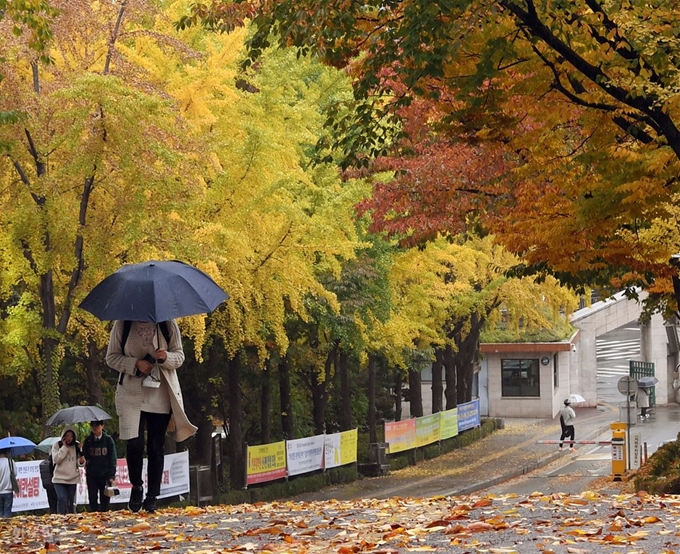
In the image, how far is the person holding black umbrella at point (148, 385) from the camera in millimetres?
9000

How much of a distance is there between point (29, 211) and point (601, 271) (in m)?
8.82

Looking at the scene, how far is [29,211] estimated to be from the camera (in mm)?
16641

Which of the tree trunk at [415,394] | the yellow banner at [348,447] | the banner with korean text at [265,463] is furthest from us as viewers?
the tree trunk at [415,394]

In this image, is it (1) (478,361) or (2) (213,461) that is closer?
(2) (213,461)

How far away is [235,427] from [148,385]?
56.4 feet

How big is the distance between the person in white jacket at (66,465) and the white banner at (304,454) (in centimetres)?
1323

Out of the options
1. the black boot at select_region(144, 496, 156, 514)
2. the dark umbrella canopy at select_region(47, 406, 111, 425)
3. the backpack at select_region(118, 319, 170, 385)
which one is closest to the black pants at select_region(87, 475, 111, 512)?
the dark umbrella canopy at select_region(47, 406, 111, 425)

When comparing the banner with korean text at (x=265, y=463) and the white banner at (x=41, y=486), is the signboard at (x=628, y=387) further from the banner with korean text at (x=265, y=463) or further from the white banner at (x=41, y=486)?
the white banner at (x=41, y=486)

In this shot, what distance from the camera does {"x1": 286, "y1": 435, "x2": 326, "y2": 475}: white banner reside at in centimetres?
2858

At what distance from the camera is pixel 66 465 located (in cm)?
1530

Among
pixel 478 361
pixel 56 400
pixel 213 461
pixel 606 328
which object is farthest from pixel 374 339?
pixel 606 328

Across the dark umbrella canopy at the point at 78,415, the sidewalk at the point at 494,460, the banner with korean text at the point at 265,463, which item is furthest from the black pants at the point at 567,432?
the dark umbrella canopy at the point at 78,415

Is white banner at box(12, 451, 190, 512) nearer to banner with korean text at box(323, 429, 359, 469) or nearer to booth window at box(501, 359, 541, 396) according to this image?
banner with korean text at box(323, 429, 359, 469)

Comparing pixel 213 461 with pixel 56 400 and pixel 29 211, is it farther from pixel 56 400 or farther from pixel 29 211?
pixel 29 211
